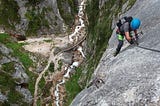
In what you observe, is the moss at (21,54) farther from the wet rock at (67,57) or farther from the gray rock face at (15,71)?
the wet rock at (67,57)

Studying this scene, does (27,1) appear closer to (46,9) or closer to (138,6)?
(46,9)

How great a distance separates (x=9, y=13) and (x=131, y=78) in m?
51.7

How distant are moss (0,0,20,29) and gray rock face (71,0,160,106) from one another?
41806 millimetres

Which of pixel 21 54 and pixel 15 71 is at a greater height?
pixel 21 54

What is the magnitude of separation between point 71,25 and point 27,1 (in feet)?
35.4

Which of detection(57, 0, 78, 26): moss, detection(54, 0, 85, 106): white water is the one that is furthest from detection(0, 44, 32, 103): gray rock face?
detection(57, 0, 78, 26): moss

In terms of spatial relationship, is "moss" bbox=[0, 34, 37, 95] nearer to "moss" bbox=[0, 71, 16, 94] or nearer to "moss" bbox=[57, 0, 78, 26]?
"moss" bbox=[0, 71, 16, 94]

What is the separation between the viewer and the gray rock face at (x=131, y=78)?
24391mm

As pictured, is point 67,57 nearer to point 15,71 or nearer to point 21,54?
point 21,54

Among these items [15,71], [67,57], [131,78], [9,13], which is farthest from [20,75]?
[131,78]

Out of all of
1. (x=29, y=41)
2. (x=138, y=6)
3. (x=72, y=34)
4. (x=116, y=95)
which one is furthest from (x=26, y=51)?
(x=116, y=95)

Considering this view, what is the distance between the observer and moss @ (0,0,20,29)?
7228 cm

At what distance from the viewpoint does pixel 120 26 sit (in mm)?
32188

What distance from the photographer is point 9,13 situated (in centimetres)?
7381
